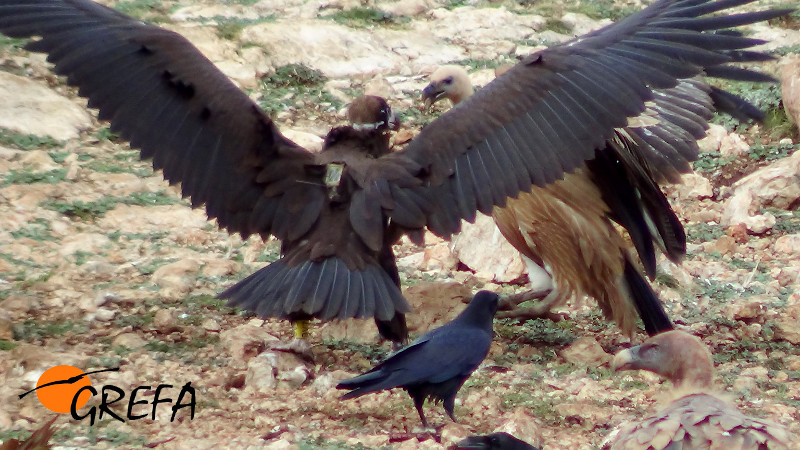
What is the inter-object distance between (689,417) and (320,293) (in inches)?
77.3

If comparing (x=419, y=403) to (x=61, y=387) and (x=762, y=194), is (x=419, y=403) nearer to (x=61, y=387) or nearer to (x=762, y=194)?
(x=61, y=387)

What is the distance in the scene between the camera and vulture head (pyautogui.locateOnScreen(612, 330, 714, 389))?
422 cm

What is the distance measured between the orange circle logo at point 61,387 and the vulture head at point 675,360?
2175mm

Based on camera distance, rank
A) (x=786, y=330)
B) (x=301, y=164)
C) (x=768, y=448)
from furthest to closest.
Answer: (x=786, y=330) < (x=301, y=164) < (x=768, y=448)

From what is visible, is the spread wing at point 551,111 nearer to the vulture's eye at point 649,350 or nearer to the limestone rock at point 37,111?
the vulture's eye at point 649,350

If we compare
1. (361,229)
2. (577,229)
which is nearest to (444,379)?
(361,229)

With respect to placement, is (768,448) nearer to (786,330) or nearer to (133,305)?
(786,330)

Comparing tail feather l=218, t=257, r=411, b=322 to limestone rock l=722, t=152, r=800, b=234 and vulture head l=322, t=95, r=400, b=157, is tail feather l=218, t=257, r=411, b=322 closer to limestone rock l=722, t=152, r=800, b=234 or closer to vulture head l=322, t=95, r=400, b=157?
vulture head l=322, t=95, r=400, b=157

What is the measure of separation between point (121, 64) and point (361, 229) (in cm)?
151

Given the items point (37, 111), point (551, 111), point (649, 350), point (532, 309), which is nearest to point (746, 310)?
point (532, 309)

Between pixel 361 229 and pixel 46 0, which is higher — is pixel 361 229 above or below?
below

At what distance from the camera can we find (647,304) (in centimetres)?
639

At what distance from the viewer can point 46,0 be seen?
5.99 m

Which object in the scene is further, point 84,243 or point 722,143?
point 722,143
